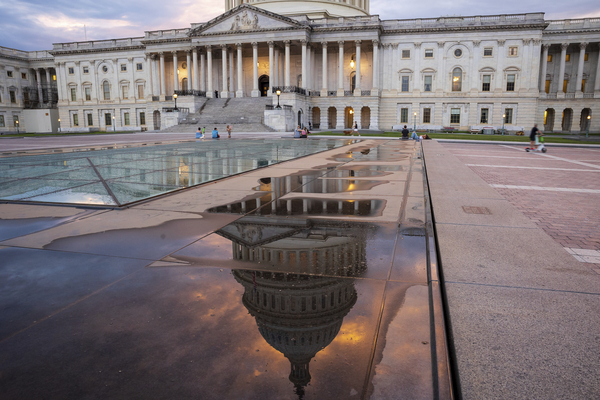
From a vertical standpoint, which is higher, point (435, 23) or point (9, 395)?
point (435, 23)

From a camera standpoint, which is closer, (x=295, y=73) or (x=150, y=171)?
(x=150, y=171)

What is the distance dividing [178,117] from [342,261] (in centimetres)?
6191

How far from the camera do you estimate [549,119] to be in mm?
74875

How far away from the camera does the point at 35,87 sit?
304 ft

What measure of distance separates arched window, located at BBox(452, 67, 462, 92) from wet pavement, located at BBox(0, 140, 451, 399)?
69.9 m

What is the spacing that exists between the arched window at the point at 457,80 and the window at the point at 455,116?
341 centimetres

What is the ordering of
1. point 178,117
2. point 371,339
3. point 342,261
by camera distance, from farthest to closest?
1. point 178,117
2. point 342,261
3. point 371,339

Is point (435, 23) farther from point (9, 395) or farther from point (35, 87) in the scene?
Answer: point (35, 87)

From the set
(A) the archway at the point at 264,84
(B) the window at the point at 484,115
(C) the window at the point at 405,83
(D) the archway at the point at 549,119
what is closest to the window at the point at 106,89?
(A) the archway at the point at 264,84

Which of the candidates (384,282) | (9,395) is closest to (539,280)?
(384,282)

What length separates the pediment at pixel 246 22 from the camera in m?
67.1

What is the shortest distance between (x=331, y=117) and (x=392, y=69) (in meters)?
13.3

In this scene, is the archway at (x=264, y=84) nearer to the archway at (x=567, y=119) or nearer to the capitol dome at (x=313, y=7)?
the capitol dome at (x=313, y=7)

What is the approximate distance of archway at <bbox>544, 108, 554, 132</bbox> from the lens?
74.1 m
